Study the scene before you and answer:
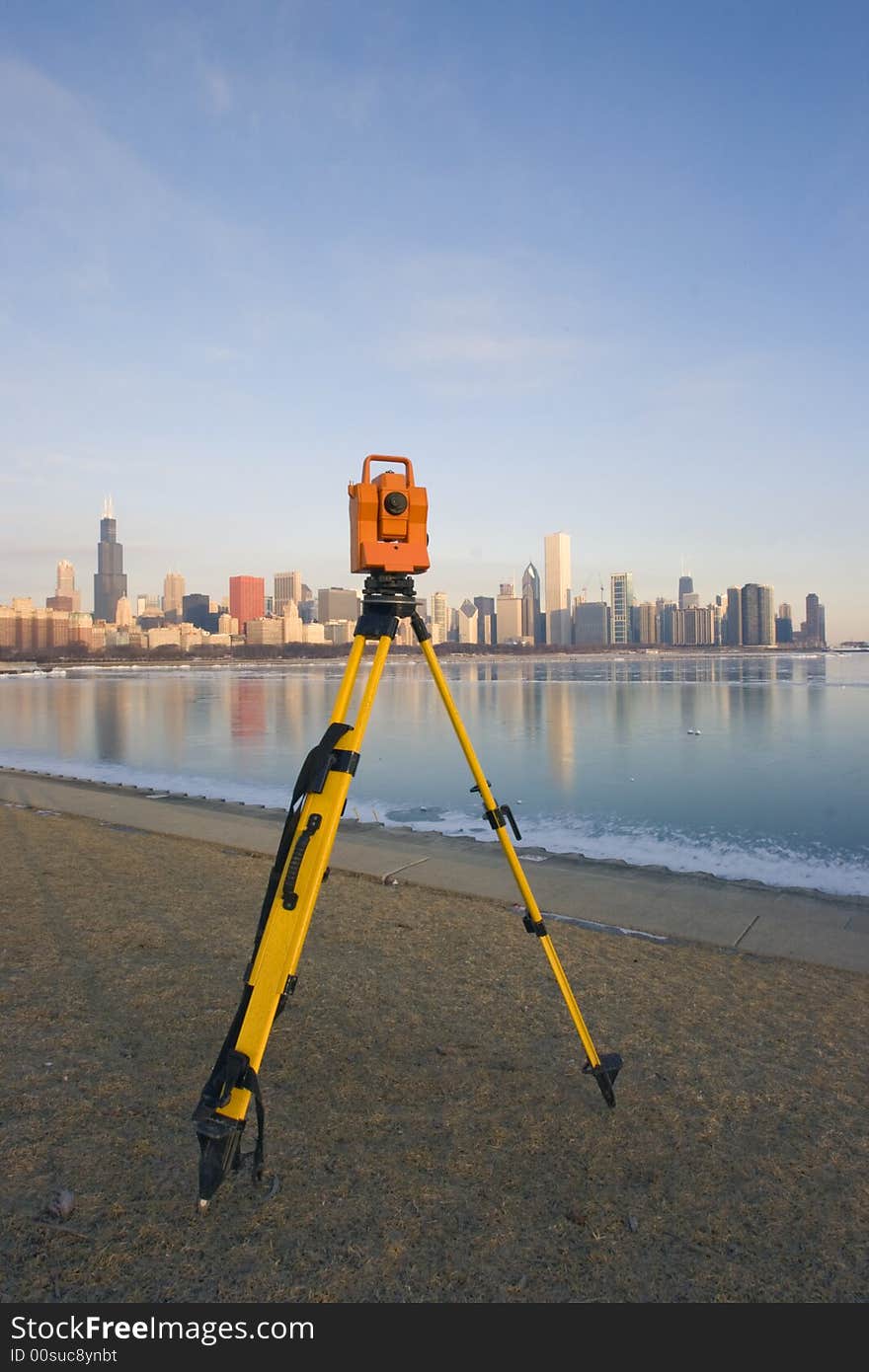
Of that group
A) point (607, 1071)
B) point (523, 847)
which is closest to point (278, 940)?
point (607, 1071)

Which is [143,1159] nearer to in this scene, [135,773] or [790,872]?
[790,872]

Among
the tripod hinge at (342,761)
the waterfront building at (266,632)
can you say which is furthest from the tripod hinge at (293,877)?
the waterfront building at (266,632)

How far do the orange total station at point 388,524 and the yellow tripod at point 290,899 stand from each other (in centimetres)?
3

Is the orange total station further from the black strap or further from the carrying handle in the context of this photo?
the black strap

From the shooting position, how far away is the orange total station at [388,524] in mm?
3109

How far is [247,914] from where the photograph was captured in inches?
249

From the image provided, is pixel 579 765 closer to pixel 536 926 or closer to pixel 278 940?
pixel 536 926

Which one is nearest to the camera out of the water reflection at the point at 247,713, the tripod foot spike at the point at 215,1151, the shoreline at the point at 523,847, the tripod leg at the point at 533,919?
the tripod foot spike at the point at 215,1151

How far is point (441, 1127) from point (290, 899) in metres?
1.22

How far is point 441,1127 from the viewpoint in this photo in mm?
3316

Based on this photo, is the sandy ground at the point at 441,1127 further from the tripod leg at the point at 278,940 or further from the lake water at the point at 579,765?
the lake water at the point at 579,765
